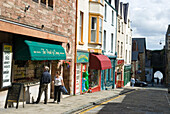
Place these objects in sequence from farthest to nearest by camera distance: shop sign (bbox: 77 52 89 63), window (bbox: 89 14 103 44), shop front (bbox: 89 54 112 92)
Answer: window (bbox: 89 14 103 44) < shop front (bbox: 89 54 112 92) < shop sign (bbox: 77 52 89 63)

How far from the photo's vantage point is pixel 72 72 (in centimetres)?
1788

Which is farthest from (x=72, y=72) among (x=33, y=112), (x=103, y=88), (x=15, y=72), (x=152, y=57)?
(x=152, y=57)

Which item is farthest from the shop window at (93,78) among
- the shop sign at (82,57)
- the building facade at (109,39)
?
the shop sign at (82,57)

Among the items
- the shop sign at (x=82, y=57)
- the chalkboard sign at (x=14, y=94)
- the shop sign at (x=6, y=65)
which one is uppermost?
the shop sign at (x=82, y=57)

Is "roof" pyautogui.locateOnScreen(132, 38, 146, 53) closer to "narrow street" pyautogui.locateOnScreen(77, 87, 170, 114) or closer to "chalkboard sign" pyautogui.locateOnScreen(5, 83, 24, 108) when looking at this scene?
"narrow street" pyautogui.locateOnScreen(77, 87, 170, 114)

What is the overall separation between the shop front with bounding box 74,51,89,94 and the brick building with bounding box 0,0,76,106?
4.43 ft

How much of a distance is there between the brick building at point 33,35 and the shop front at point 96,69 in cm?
450

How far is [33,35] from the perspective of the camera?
11.8 metres

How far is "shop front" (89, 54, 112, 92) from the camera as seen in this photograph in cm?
2173

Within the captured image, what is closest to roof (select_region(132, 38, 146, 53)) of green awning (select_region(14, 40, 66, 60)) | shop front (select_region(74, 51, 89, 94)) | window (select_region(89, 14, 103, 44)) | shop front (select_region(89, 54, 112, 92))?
shop front (select_region(89, 54, 112, 92))

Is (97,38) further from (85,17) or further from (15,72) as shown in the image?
(15,72)

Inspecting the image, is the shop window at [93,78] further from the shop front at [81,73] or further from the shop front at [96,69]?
the shop front at [81,73]

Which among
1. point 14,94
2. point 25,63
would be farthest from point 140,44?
point 14,94

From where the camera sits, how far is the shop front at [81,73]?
18.9m
